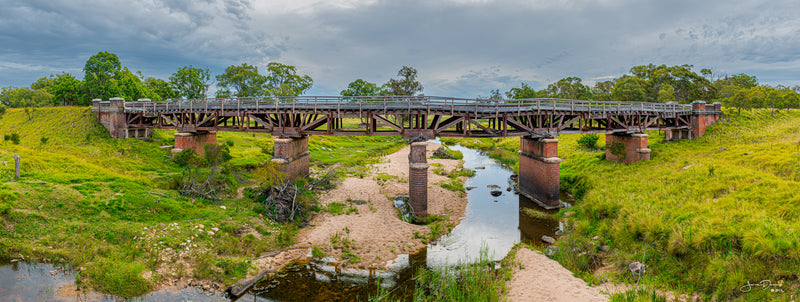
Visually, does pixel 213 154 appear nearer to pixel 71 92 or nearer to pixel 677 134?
pixel 71 92

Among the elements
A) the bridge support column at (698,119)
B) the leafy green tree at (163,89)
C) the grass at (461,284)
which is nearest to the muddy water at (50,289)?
the grass at (461,284)

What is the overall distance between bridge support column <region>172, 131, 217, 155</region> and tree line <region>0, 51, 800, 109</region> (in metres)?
25.9

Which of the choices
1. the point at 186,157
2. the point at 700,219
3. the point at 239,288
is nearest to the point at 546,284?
the point at 700,219

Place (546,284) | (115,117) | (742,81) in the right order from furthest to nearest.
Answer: (742,81), (115,117), (546,284)

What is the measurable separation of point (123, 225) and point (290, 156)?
12.8m

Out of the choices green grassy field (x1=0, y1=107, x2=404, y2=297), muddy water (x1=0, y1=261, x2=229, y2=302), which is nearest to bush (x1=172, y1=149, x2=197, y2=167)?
green grassy field (x1=0, y1=107, x2=404, y2=297)

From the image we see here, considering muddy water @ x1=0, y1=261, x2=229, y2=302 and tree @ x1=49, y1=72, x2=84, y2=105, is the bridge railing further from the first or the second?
tree @ x1=49, y1=72, x2=84, y2=105

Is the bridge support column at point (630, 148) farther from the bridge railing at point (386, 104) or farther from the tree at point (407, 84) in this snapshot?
the tree at point (407, 84)

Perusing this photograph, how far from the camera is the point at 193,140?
32125mm

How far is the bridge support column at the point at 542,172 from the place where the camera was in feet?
88.0

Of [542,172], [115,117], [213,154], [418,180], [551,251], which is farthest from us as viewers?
[115,117]

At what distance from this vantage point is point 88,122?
3491cm

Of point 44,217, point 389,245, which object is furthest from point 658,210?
point 44,217

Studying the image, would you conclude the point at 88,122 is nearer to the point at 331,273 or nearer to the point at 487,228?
the point at 331,273
